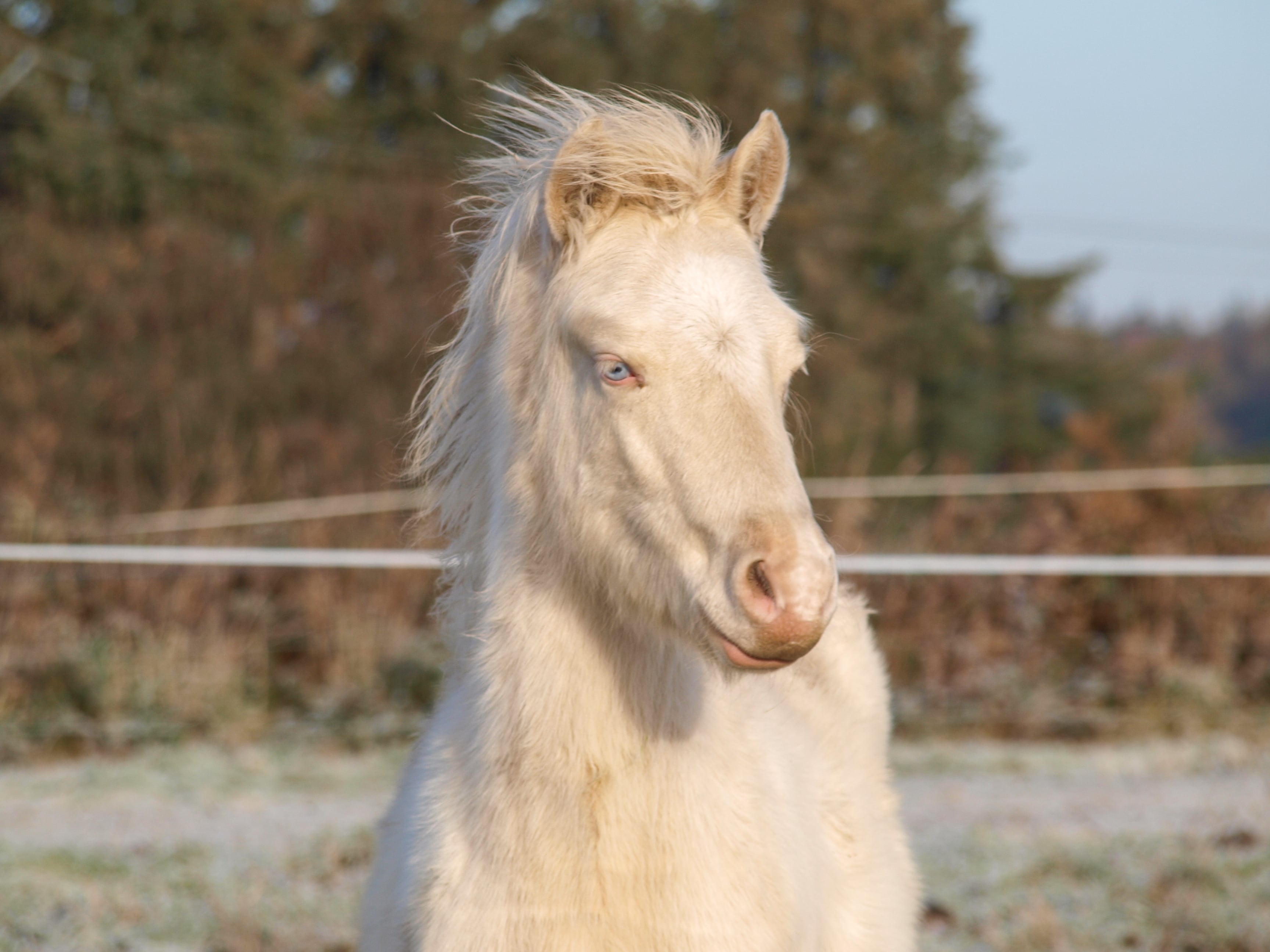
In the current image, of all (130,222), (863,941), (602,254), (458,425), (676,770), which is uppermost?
(130,222)

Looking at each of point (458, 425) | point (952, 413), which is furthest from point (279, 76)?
point (458, 425)

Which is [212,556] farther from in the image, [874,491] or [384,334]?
[384,334]

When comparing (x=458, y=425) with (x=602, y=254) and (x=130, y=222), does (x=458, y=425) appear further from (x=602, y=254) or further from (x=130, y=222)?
(x=130, y=222)

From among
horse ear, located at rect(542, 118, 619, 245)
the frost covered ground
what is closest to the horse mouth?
horse ear, located at rect(542, 118, 619, 245)

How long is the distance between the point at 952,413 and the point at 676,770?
20445 mm

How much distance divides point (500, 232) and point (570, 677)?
0.81 m

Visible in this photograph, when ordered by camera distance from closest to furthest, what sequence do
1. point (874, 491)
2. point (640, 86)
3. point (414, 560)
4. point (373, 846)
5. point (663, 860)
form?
point (663, 860)
point (373, 846)
point (414, 560)
point (874, 491)
point (640, 86)

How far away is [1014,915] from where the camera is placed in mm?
3973

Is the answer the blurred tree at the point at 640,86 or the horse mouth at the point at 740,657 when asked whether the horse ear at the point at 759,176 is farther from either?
the blurred tree at the point at 640,86

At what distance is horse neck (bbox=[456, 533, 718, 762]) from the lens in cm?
190

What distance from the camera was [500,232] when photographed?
84.6 inches

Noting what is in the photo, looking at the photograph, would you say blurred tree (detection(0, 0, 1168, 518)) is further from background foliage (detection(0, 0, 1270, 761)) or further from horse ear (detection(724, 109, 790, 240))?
horse ear (detection(724, 109, 790, 240))

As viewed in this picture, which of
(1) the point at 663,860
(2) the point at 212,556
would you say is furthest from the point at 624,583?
(2) the point at 212,556

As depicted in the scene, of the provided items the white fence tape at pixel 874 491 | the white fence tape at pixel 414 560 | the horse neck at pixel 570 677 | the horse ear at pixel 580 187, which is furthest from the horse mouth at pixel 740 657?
the white fence tape at pixel 874 491
